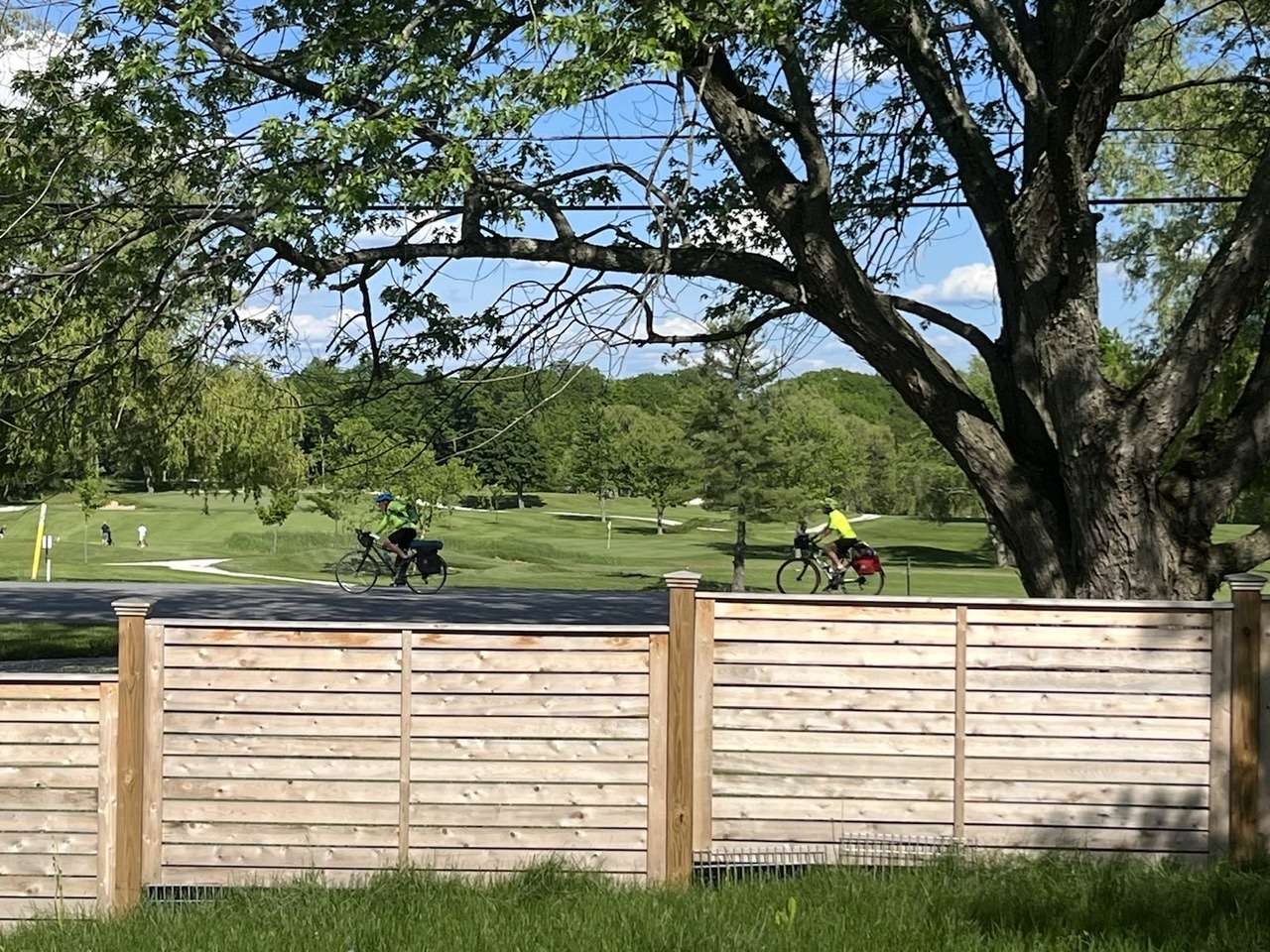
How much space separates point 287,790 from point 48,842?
3.69ft

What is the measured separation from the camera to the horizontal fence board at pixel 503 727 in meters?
7.20

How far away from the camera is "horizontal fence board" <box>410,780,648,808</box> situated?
23.5 ft

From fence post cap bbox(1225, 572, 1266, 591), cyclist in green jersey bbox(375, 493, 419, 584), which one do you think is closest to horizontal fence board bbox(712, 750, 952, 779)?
fence post cap bbox(1225, 572, 1266, 591)

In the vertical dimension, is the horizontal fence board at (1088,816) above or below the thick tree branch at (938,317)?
below

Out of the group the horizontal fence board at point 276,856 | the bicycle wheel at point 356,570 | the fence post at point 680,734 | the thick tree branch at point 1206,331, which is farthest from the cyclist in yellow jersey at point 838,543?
the horizontal fence board at point 276,856

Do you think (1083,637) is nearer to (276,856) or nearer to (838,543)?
(276,856)

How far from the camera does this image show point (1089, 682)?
289 inches

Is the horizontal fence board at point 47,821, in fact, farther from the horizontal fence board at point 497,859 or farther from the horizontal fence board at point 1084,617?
the horizontal fence board at point 1084,617

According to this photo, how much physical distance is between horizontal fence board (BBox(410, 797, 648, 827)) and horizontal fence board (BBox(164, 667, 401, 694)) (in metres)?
0.61

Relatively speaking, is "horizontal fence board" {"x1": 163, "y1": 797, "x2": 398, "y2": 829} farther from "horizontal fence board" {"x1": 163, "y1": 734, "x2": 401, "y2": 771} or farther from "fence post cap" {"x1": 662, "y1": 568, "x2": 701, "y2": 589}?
"fence post cap" {"x1": 662, "y1": 568, "x2": 701, "y2": 589}

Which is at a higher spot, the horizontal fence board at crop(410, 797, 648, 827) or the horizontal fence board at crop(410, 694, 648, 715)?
the horizontal fence board at crop(410, 694, 648, 715)

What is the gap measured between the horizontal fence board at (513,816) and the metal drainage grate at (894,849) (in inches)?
43.9

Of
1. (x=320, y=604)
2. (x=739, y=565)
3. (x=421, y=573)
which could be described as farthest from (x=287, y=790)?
(x=739, y=565)

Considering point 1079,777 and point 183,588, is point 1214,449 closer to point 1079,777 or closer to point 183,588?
point 1079,777
